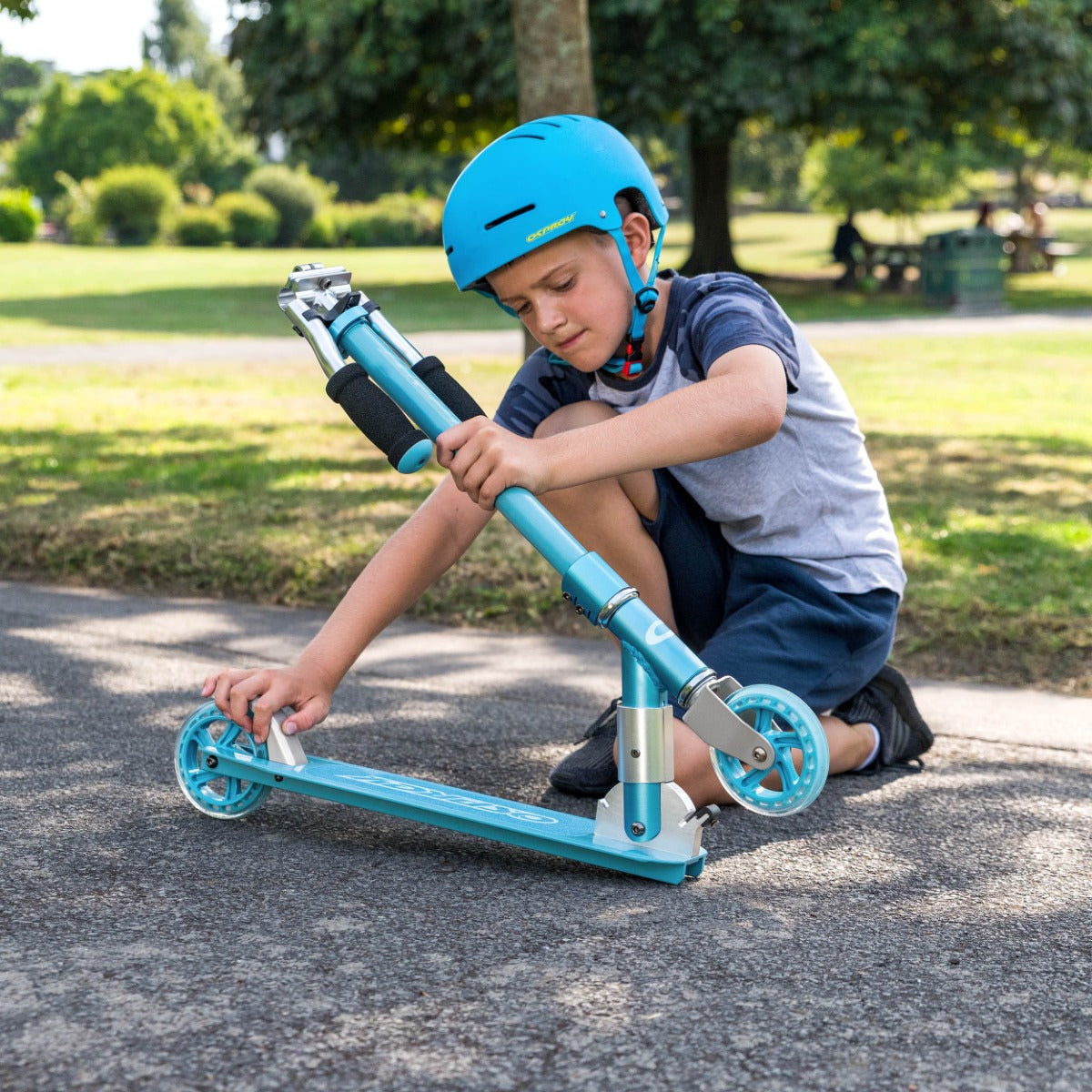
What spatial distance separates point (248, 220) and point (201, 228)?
5.06 ft

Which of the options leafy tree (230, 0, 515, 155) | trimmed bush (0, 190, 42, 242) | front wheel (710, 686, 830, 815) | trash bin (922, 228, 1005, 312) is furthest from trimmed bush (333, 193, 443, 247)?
front wheel (710, 686, 830, 815)

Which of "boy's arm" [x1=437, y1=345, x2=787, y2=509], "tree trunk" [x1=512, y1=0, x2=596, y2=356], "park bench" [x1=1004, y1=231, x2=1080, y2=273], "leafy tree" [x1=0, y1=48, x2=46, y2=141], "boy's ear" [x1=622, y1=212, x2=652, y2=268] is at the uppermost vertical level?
"leafy tree" [x1=0, y1=48, x2=46, y2=141]

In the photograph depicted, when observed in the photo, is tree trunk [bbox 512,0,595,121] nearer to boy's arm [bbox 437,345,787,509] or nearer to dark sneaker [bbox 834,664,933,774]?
dark sneaker [bbox 834,664,933,774]

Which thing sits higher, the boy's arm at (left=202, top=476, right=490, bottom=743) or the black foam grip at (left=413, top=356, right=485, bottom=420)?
the black foam grip at (left=413, top=356, right=485, bottom=420)

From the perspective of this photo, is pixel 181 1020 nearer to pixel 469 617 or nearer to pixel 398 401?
pixel 398 401

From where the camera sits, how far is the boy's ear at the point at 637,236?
2498 millimetres

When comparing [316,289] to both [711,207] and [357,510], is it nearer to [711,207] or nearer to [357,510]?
[357,510]

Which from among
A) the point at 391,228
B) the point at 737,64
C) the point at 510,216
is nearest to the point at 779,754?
the point at 510,216

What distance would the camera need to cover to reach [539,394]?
9.32ft

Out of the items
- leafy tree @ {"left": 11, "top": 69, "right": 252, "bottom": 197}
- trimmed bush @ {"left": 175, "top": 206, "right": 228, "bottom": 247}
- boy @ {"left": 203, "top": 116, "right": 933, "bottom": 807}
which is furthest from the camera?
leafy tree @ {"left": 11, "top": 69, "right": 252, "bottom": 197}

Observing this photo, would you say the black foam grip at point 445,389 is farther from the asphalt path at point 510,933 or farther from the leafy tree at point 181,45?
the leafy tree at point 181,45

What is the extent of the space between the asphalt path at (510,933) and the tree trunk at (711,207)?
17.7m

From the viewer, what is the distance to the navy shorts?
106 inches

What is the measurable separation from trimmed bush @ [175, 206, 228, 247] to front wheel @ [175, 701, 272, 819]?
4518cm
